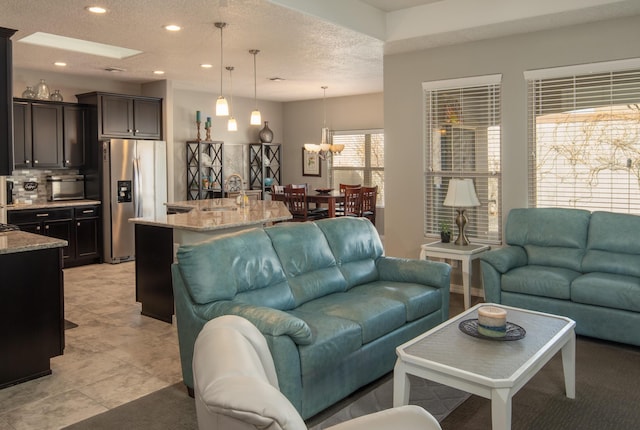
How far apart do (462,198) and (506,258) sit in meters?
0.78

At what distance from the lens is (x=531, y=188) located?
5.02 meters

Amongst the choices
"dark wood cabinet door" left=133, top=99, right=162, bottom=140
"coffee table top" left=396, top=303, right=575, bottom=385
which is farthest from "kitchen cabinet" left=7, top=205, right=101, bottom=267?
"coffee table top" left=396, top=303, right=575, bottom=385

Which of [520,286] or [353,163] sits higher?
[353,163]

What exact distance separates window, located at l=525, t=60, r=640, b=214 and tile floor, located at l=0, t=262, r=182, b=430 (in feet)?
12.0

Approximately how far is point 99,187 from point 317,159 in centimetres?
420

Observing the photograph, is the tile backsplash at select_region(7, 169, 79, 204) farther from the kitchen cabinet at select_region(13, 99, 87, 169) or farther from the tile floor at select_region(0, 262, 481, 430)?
the tile floor at select_region(0, 262, 481, 430)

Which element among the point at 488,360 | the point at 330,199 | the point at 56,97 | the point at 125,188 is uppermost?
the point at 56,97

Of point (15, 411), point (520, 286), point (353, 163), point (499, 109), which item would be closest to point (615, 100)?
point (499, 109)

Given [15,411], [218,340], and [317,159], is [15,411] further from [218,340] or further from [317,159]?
[317,159]

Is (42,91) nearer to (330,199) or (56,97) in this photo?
(56,97)

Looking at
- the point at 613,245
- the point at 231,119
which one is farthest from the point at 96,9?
the point at 613,245

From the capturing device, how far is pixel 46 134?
679 cm

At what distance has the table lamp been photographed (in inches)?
194

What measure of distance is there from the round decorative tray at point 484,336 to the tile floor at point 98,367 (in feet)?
5.93
